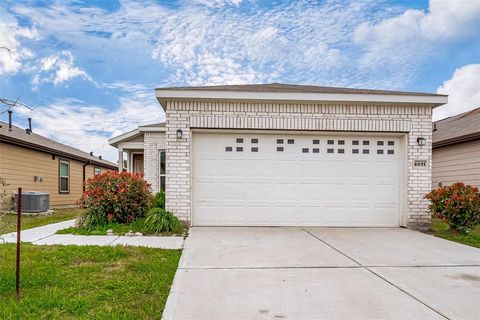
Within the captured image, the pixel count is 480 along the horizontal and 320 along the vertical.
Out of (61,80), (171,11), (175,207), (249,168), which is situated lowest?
(175,207)

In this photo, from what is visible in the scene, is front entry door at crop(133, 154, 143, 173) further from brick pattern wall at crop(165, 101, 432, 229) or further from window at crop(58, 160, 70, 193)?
brick pattern wall at crop(165, 101, 432, 229)

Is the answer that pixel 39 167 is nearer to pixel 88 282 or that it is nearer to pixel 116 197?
pixel 116 197

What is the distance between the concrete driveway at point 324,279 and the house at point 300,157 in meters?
1.44

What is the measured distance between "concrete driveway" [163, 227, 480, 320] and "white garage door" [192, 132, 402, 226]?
141 cm

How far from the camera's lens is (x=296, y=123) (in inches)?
286

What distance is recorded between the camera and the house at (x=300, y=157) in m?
7.12

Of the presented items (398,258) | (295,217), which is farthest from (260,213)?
(398,258)

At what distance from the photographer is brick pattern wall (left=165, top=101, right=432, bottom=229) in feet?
23.1

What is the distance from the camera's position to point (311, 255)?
474 centimetres

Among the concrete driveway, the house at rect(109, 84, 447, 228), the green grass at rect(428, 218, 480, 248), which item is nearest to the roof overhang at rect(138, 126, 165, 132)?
the house at rect(109, 84, 447, 228)

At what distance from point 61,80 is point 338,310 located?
43.6ft

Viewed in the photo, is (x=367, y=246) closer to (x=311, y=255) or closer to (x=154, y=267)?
(x=311, y=255)

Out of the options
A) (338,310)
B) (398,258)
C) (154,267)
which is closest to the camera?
(338,310)

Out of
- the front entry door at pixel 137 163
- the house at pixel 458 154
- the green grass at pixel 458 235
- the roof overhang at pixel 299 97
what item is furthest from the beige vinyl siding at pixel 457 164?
the front entry door at pixel 137 163
